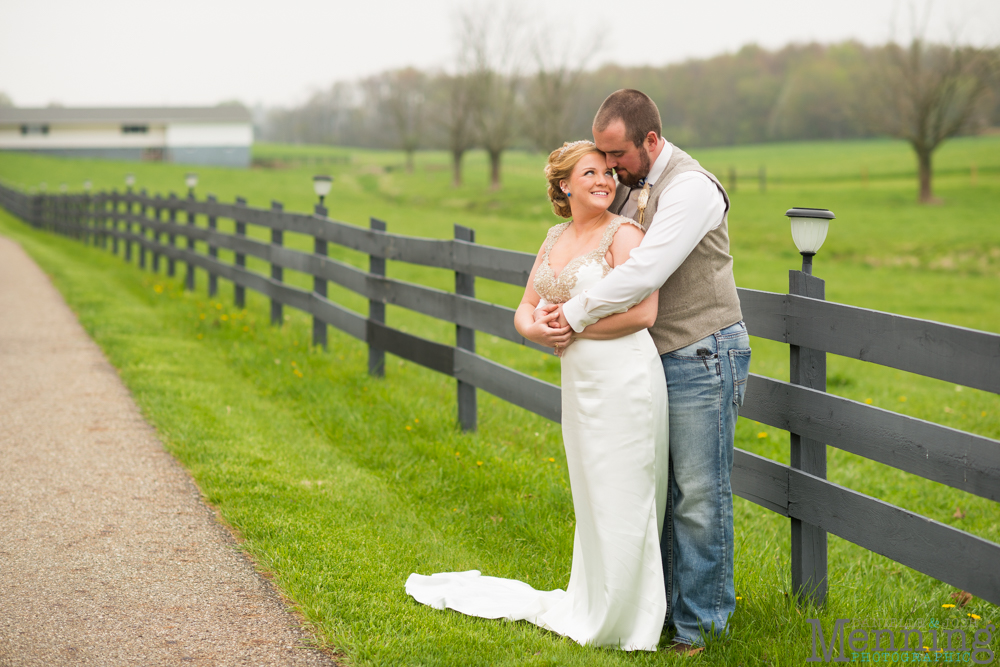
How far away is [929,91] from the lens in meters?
31.3

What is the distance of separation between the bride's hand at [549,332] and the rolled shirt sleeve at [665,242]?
0.20 metres

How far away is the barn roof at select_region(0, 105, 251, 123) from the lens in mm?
75438

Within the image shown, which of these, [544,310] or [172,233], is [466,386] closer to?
[544,310]

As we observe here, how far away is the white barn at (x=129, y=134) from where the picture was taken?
75.1 meters

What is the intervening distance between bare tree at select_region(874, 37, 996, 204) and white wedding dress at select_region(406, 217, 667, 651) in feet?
107

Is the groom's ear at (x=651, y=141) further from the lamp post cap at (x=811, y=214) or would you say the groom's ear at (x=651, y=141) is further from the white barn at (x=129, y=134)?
the white barn at (x=129, y=134)

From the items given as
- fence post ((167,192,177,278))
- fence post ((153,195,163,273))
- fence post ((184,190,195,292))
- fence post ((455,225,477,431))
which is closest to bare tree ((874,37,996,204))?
fence post ((153,195,163,273))

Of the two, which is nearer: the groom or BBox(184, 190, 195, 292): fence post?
the groom

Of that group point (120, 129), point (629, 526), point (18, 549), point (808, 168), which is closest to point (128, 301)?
point (18, 549)

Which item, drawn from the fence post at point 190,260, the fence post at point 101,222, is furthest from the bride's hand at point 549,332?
the fence post at point 101,222

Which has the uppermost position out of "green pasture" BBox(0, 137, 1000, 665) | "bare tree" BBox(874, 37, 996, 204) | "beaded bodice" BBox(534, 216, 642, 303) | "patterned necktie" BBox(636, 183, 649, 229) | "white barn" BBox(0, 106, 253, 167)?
"white barn" BBox(0, 106, 253, 167)

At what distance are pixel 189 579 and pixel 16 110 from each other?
85.7 metres

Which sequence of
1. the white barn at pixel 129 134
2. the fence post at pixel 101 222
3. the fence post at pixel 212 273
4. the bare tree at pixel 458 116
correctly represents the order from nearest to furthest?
1. the fence post at pixel 212 273
2. the fence post at pixel 101 222
3. the bare tree at pixel 458 116
4. the white barn at pixel 129 134

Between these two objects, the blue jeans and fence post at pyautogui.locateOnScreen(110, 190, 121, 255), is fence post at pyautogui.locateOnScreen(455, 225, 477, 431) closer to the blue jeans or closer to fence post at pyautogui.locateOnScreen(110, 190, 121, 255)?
the blue jeans
